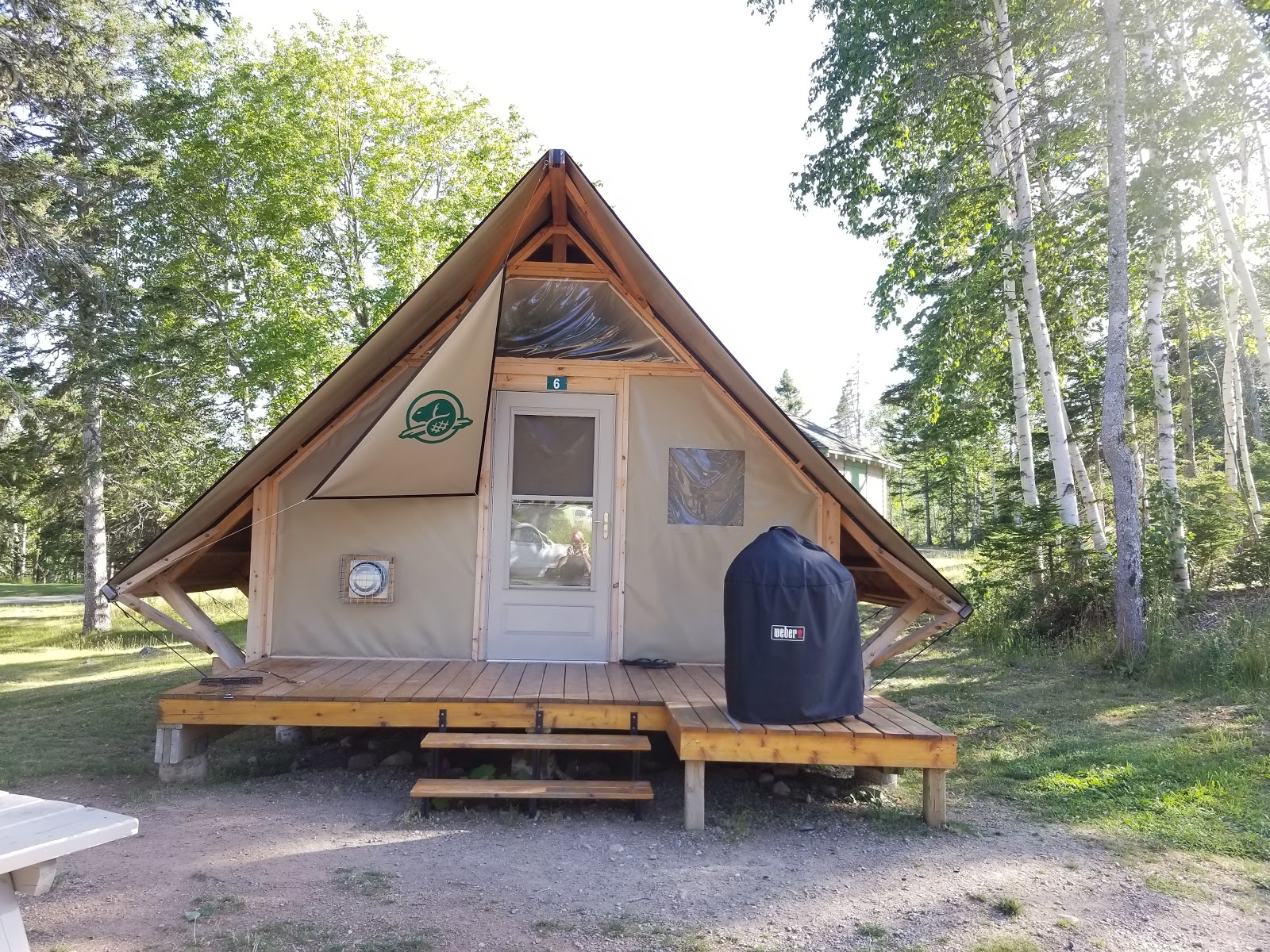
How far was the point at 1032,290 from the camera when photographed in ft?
32.1

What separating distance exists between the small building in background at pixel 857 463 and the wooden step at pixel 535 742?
1860cm

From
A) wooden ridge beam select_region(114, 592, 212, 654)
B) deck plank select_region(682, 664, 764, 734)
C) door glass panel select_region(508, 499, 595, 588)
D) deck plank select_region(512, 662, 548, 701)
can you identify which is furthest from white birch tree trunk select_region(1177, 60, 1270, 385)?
wooden ridge beam select_region(114, 592, 212, 654)

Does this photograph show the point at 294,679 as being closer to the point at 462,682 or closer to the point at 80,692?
the point at 462,682

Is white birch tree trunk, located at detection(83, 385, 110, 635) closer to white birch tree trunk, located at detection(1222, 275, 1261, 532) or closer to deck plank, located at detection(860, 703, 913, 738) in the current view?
deck plank, located at detection(860, 703, 913, 738)

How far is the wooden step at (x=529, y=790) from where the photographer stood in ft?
13.3

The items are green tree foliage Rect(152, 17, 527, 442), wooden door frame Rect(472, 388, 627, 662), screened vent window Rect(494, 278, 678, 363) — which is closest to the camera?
wooden door frame Rect(472, 388, 627, 662)

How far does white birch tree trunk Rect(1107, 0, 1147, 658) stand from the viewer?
7.51 m

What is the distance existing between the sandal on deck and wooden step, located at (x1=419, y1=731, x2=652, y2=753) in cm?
103

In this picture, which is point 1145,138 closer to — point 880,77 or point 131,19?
point 880,77

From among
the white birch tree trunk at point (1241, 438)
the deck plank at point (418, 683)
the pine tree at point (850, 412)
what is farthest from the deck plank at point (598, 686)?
the pine tree at point (850, 412)

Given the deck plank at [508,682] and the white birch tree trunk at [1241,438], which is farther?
the white birch tree trunk at [1241,438]

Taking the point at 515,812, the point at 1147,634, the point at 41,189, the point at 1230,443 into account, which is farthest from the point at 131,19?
the point at 1230,443

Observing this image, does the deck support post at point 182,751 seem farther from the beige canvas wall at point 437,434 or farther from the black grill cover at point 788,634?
the black grill cover at point 788,634

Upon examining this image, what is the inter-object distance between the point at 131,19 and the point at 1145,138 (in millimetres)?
12814
